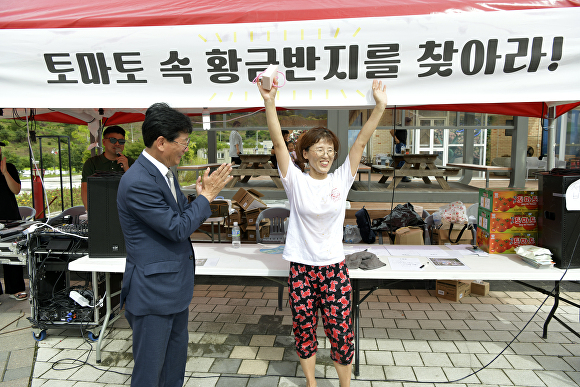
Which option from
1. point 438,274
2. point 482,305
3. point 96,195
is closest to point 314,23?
point 438,274

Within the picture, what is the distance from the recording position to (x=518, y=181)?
8.38m

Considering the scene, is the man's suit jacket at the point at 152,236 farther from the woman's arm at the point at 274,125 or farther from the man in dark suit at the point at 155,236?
the woman's arm at the point at 274,125

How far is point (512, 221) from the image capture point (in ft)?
10.2

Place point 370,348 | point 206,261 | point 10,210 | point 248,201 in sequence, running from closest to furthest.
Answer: point 206,261 < point 370,348 < point 10,210 < point 248,201

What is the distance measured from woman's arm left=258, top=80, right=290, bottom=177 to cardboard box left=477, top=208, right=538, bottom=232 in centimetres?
193

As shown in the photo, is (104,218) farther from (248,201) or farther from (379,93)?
(248,201)

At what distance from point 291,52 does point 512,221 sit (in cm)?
230

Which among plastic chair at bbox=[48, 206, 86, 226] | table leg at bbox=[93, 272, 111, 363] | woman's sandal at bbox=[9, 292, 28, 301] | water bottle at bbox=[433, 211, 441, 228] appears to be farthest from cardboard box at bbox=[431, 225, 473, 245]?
woman's sandal at bbox=[9, 292, 28, 301]

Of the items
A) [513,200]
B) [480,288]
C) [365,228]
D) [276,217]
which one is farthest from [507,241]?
[276,217]

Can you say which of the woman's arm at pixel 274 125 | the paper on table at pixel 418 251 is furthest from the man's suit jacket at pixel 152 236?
the paper on table at pixel 418 251

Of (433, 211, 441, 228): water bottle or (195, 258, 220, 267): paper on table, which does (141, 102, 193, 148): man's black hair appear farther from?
(433, 211, 441, 228): water bottle

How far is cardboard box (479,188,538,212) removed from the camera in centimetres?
306

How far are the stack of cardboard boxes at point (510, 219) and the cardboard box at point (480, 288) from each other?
1309mm

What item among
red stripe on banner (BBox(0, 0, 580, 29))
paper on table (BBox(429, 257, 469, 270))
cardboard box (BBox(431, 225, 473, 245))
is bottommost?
cardboard box (BBox(431, 225, 473, 245))
